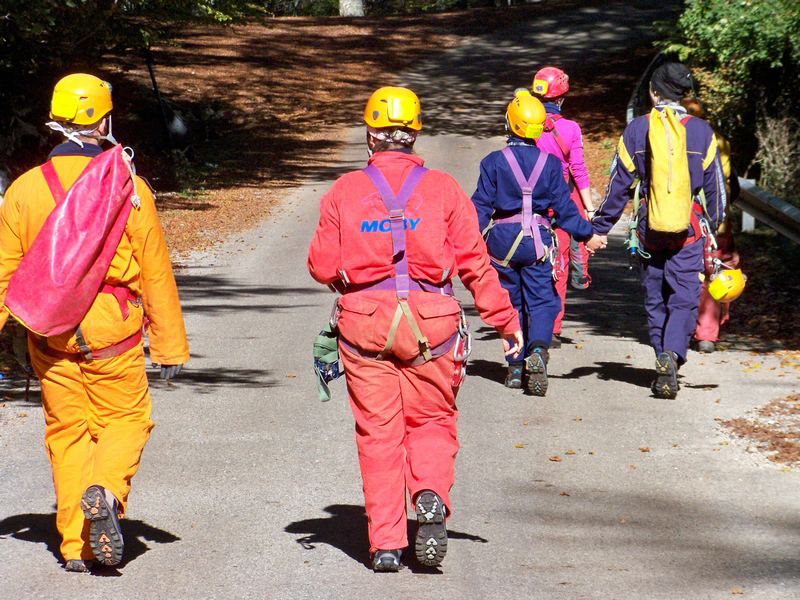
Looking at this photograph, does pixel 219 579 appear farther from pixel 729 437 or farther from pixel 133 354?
pixel 729 437

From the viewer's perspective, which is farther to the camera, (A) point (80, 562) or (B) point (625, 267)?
(B) point (625, 267)

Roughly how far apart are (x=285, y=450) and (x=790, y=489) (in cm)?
304

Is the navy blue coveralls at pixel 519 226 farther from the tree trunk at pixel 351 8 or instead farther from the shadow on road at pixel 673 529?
the tree trunk at pixel 351 8

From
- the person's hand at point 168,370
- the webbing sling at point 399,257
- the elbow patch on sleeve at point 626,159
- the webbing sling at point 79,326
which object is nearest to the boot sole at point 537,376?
the elbow patch on sleeve at point 626,159

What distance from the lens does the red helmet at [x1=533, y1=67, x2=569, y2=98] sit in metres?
8.74

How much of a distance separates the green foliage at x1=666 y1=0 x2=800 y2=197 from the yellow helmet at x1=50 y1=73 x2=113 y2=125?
35.5 feet

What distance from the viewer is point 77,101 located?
4.53 m

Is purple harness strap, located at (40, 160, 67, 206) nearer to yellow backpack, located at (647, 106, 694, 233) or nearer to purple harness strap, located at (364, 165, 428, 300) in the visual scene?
purple harness strap, located at (364, 165, 428, 300)

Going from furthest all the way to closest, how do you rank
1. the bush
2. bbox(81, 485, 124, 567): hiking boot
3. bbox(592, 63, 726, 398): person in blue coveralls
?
the bush < bbox(592, 63, 726, 398): person in blue coveralls < bbox(81, 485, 124, 567): hiking boot

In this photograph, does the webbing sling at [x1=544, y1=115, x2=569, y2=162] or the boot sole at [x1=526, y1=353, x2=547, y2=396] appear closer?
the boot sole at [x1=526, y1=353, x2=547, y2=396]

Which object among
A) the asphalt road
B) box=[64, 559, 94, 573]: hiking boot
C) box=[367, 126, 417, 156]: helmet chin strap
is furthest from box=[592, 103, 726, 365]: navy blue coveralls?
box=[64, 559, 94, 573]: hiking boot

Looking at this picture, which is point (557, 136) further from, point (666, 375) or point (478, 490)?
point (478, 490)

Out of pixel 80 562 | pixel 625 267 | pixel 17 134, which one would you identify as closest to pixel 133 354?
pixel 80 562

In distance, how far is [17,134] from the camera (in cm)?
1856
